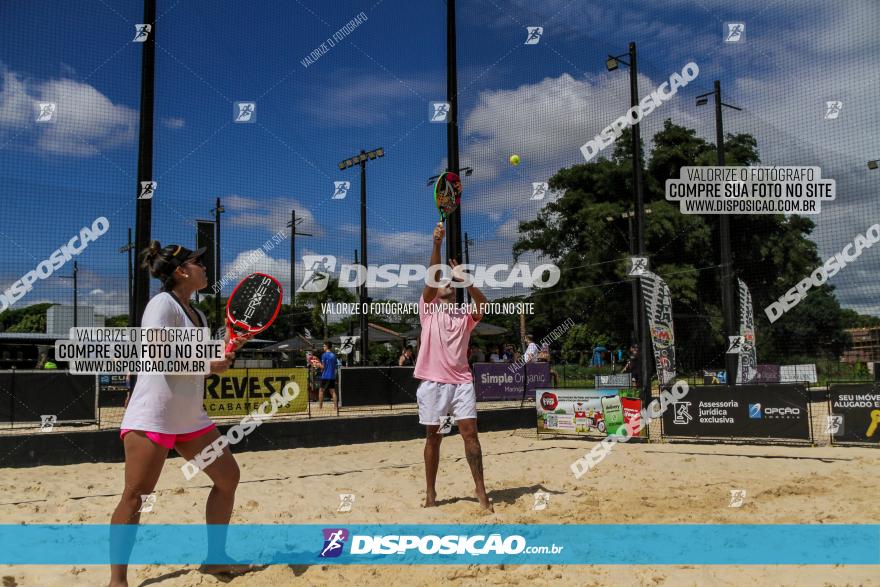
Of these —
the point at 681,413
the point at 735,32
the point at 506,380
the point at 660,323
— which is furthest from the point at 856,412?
the point at 506,380

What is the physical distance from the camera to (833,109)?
11961mm

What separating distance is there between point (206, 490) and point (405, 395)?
844 centimetres

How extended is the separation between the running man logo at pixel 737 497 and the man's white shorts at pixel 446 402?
2.24 m

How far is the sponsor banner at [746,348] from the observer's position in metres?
16.9

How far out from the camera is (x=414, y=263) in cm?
1206

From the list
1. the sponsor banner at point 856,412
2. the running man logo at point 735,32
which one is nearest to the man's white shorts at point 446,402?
the sponsor banner at point 856,412

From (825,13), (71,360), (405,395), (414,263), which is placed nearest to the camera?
(71,360)

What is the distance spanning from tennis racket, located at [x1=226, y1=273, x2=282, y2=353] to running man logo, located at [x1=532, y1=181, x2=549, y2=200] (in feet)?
28.1

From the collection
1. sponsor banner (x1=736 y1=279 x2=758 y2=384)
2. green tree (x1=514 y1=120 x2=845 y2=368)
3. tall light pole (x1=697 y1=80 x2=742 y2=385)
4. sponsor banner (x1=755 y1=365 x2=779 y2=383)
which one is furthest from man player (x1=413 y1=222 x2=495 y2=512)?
sponsor banner (x1=755 y1=365 x2=779 y2=383)

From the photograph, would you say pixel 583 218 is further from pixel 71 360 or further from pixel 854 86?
pixel 71 360

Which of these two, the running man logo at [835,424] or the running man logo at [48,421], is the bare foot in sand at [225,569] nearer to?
the running man logo at [48,421]

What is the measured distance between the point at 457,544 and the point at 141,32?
8637 millimetres

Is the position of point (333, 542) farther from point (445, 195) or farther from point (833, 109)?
point (833, 109)

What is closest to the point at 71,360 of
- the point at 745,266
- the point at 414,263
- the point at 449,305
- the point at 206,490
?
the point at 206,490
